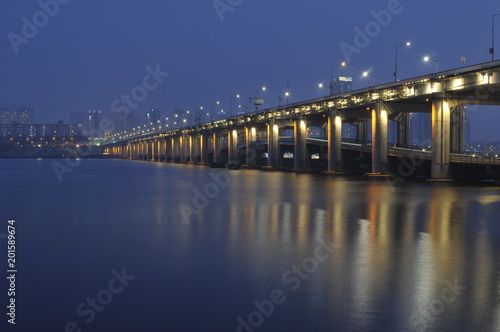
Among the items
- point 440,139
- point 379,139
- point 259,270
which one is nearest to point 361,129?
point 379,139

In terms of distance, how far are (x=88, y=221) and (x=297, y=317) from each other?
18591 mm

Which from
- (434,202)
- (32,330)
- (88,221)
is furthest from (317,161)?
(32,330)

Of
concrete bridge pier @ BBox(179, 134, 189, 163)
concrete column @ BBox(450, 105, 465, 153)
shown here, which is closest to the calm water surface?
concrete column @ BBox(450, 105, 465, 153)

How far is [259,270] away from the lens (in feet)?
50.5

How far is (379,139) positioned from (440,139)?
13.7 meters

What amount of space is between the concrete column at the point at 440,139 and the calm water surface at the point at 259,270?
30.8 meters

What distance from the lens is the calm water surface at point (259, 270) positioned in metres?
11.1

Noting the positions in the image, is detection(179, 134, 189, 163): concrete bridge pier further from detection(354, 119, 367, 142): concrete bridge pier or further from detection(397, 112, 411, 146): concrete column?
detection(397, 112, 411, 146): concrete column

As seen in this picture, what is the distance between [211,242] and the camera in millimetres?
20422

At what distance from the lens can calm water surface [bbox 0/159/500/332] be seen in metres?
11.1

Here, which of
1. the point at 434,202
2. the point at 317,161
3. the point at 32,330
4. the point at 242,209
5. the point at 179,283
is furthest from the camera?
the point at 317,161

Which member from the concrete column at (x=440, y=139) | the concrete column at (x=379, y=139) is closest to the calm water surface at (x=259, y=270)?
the concrete column at (x=440, y=139)

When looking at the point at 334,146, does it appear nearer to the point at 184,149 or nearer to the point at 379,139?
the point at 379,139

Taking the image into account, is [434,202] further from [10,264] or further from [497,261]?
[10,264]
